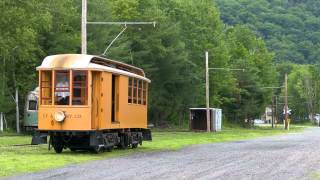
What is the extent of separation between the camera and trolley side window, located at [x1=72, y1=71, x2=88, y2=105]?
76.9ft

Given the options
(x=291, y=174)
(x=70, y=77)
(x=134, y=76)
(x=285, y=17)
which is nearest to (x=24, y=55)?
(x=134, y=76)

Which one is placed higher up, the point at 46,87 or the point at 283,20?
the point at 283,20

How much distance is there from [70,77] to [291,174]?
10.1 meters

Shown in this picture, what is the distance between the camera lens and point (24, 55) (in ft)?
124

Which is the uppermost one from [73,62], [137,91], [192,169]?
[73,62]

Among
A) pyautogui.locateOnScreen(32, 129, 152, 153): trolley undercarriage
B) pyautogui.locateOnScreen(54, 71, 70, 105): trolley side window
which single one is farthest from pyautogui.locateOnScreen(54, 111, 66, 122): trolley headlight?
pyautogui.locateOnScreen(32, 129, 152, 153): trolley undercarriage

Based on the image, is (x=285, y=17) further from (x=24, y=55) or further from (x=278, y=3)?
(x=24, y=55)

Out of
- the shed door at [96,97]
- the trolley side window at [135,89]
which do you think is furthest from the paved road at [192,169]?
the trolley side window at [135,89]

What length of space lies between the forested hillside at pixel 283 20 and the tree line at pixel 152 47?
1759 inches

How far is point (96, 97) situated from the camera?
23.7 meters

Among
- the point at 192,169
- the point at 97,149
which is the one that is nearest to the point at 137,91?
the point at 97,149

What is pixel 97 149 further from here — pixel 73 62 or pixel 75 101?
pixel 73 62

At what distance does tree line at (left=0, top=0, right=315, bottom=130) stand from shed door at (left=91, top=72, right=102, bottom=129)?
10105 mm

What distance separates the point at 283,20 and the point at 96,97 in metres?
125
